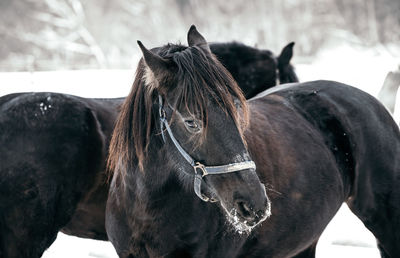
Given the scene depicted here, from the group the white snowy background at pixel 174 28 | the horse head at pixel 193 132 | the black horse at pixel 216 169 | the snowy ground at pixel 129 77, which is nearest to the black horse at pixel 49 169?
the black horse at pixel 216 169

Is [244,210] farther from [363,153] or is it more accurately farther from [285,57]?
[285,57]

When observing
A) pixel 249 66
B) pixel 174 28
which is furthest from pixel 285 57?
pixel 174 28

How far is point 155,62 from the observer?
2176 millimetres

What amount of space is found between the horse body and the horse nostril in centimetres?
142

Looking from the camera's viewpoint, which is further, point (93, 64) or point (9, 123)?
point (93, 64)

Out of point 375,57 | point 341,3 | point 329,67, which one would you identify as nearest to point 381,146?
point 329,67

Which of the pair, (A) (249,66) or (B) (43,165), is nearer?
(B) (43,165)

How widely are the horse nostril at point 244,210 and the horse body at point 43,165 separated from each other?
55.8 inches

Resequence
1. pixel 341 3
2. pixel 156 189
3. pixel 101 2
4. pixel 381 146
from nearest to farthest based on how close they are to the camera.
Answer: pixel 156 189, pixel 381 146, pixel 341 3, pixel 101 2

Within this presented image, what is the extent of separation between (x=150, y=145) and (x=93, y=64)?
1080 cm

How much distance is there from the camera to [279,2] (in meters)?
12.4

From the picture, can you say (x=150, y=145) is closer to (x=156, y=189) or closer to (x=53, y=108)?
(x=156, y=189)

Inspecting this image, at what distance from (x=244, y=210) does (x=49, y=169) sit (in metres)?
1.46

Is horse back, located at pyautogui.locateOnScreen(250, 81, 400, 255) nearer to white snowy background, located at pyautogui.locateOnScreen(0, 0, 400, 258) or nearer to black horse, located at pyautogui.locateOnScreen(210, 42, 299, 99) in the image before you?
black horse, located at pyautogui.locateOnScreen(210, 42, 299, 99)
